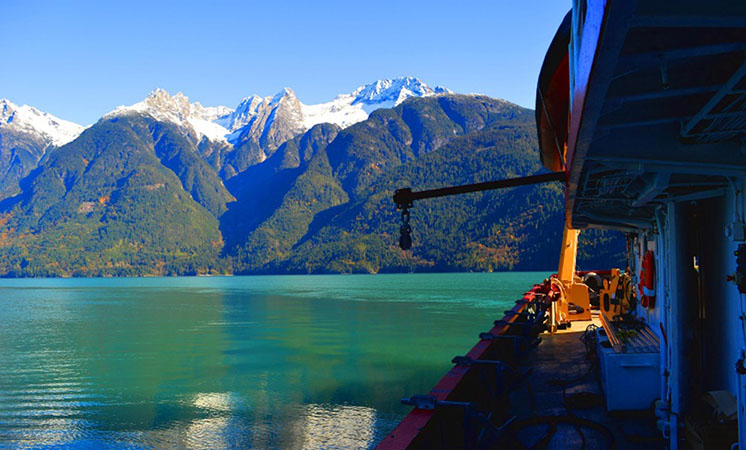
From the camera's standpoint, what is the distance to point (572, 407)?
8.37 meters

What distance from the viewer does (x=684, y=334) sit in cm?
627

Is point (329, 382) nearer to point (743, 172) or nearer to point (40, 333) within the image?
point (743, 172)

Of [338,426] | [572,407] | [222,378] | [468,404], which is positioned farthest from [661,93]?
[222,378]

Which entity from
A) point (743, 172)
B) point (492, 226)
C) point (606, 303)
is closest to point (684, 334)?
point (743, 172)

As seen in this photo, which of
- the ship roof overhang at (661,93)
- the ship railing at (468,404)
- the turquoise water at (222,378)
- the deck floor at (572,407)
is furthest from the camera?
the turquoise water at (222,378)

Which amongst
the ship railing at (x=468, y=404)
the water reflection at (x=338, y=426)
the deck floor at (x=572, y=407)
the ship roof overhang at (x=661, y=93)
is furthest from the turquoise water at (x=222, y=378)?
the ship roof overhang at (x=661, y=93)

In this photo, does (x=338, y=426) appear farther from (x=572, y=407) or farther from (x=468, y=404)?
(x=468, y=404)

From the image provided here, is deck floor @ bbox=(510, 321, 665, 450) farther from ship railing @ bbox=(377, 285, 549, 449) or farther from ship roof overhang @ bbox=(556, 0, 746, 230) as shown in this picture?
ship roof overhang @ bbox=(556, 0, 746, 230)

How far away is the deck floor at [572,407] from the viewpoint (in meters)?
6.78

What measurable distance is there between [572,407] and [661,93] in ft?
19.4

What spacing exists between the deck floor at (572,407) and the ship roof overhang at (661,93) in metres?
2.59

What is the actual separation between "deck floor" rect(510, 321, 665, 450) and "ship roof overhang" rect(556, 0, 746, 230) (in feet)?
8.51

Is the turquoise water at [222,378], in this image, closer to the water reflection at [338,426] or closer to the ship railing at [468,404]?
the water reflection at [338,426]

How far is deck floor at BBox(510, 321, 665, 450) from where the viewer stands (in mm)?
6781
